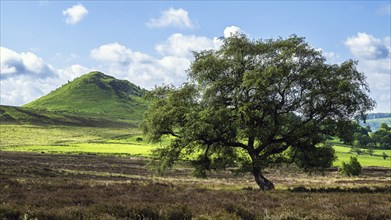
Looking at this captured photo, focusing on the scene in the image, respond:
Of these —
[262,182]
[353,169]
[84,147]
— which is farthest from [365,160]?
[262,182]

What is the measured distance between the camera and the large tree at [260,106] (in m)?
27.3

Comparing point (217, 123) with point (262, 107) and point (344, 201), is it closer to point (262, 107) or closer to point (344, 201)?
point (262, 107)

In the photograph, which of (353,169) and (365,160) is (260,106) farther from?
(365,160)

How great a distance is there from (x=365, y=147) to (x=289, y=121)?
625ft

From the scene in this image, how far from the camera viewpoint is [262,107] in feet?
91.9

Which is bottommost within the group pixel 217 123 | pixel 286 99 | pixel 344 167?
pixel 344 167

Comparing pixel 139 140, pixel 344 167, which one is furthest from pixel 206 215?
pixel 139 140

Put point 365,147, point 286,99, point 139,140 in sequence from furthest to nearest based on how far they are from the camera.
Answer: point 365,147
point 139,140
point 286,99

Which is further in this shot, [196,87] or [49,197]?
[196,87]

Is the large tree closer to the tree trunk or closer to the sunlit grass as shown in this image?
the tree trunk

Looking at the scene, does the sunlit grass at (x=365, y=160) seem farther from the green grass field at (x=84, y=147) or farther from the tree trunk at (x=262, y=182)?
the tree trunk at (x=262, y=182)

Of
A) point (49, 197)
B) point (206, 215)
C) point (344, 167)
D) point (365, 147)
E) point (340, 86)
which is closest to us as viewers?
point (206, 215)

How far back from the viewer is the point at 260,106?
2797 centimetres

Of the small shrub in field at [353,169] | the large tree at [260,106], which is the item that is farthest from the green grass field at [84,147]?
the large tree at [260,106]
